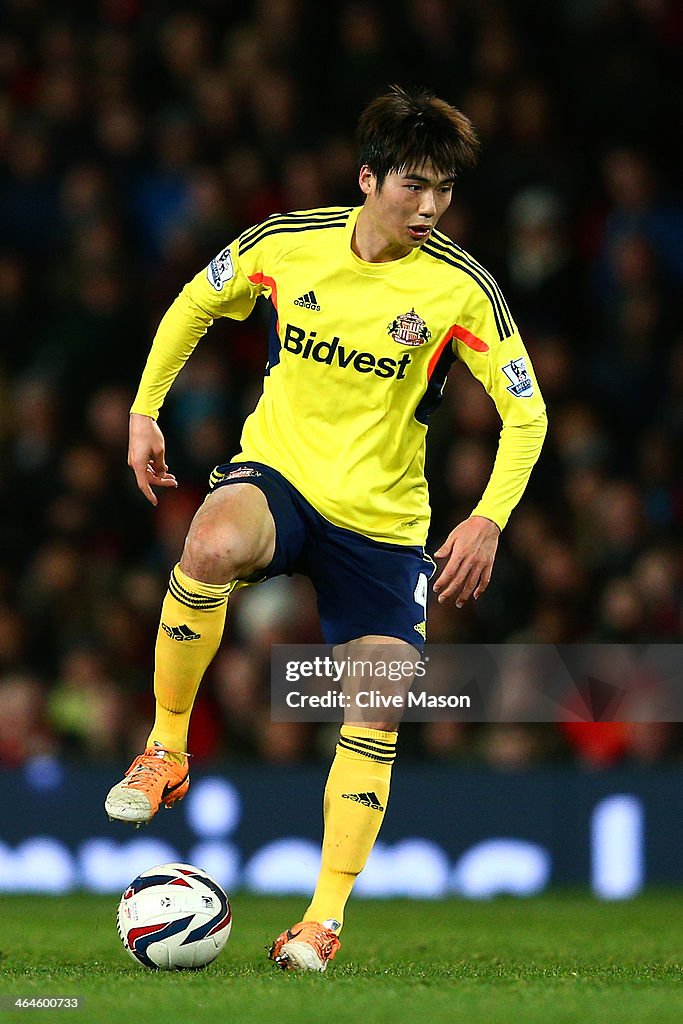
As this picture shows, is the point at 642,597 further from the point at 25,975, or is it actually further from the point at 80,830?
the point at 25,975

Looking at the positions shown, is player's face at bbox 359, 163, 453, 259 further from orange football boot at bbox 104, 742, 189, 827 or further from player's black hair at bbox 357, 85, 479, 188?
orange football boot at bbox 104, 742, 189, 827

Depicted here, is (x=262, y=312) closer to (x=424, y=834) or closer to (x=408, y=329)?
(x=424, y=834)

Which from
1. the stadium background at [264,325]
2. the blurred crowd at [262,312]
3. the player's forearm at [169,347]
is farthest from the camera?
the blurred crowd at [262,312]

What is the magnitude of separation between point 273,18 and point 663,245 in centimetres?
290

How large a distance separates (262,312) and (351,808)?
205 inches

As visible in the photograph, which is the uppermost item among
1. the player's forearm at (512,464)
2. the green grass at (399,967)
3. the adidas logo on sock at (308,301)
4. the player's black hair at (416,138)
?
the player's black hair at (416,138)

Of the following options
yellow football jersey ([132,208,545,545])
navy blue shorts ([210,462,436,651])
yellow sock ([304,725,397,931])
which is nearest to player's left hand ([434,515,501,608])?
yellow football jersey ([132,208,545,545])

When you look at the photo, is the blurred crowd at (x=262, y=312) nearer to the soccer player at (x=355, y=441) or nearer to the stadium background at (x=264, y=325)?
the stadium background at (x=264, y=325)

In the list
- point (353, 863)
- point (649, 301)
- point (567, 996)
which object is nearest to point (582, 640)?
point (649, 301)

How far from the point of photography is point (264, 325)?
393 inches

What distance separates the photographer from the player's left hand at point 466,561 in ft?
16.4

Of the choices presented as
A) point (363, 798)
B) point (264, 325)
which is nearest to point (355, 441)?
point (363, 798)

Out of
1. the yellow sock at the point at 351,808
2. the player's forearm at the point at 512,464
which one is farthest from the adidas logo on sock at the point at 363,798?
the player's forearm at the point at 512,464

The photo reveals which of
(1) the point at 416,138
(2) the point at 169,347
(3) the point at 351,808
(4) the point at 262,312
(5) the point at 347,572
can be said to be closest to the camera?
(1) the point at 416,138
